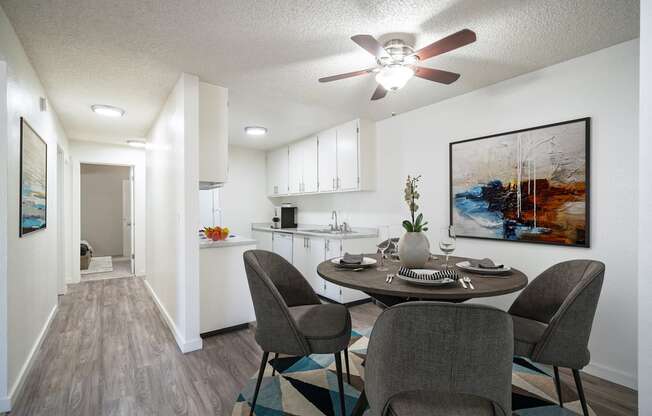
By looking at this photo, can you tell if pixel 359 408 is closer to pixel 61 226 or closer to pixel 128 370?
pixel 128 370

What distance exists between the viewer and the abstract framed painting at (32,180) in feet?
7.08

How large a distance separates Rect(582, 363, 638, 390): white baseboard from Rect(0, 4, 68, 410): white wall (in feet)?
12.4

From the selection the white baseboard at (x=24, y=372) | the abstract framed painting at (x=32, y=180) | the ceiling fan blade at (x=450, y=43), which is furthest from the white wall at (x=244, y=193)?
the ceiling fan blade at (x=450, y=43)

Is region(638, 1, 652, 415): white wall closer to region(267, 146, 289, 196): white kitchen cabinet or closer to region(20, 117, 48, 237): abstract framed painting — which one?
region(20, 117, 48, 237): abstract framed painting

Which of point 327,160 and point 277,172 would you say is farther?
point 277,172

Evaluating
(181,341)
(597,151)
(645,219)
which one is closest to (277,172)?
(181,341)

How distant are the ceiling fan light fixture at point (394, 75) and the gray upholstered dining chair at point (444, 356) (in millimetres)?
1540

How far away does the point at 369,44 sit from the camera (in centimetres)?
166

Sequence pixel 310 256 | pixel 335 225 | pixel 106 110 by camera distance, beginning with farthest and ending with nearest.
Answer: pixel 335 225 < pixel 310 256 < pixel 106 110

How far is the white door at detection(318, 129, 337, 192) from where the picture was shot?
4336 millimetres

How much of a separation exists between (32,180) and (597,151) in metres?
4.18

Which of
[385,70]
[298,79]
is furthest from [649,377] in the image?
[298,79]

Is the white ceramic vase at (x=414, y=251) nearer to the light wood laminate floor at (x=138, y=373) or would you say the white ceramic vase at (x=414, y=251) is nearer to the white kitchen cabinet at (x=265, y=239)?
the light wood laminate floor at (x=138, y=373)

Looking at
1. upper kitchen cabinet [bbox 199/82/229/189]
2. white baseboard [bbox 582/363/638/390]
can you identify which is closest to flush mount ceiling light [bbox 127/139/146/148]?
upper kitchen cabinet [bbox 199/82/229/189]
